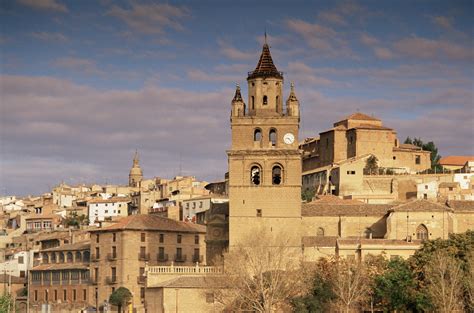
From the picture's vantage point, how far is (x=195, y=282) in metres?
74.1

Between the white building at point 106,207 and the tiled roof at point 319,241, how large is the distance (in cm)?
6387

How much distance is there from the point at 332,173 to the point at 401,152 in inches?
372

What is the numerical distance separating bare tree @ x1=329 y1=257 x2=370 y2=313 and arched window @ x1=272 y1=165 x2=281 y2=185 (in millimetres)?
7288

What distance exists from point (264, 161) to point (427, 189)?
109 feet

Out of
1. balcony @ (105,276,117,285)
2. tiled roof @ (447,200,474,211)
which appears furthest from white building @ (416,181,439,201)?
balcony @ (105,276,117,285)

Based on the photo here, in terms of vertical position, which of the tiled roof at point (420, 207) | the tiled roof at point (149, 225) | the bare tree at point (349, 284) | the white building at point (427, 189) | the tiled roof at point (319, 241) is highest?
the white building at point (427, 189)

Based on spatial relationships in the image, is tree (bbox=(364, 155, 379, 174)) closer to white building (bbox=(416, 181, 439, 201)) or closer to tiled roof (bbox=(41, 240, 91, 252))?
white building (bbox=(416, 181, 439, 201))

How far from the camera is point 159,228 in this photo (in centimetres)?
9025

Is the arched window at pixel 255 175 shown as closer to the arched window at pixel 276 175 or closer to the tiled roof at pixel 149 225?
the arched window at pixel 276 175

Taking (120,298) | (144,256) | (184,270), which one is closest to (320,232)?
(184,270)

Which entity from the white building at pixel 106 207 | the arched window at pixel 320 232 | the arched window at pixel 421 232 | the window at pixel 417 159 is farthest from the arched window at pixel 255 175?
the white building at pixel 106 207

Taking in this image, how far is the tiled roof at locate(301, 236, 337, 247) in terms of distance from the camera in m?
78.4

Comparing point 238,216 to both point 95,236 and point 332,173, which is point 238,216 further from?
point 332,173

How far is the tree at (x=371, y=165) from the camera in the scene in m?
110
